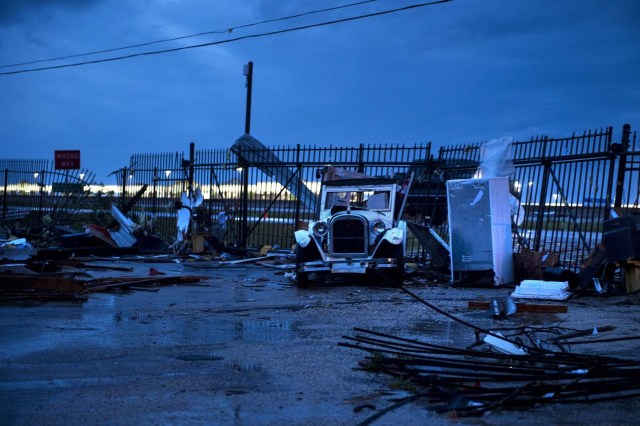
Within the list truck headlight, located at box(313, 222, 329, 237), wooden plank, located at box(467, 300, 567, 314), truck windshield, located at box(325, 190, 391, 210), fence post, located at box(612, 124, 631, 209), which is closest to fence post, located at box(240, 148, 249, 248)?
truck windshield, located at box(325, 190, 391, 210)

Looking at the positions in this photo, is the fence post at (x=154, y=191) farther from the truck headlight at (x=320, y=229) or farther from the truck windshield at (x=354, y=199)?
the truck headlight at (x=320, y=229)

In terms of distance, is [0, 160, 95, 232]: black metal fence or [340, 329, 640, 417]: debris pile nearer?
[340, 329, 640, 417]: debris pile

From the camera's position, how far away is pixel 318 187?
16.8 metres

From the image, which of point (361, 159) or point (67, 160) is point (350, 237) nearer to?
point (361, 159)

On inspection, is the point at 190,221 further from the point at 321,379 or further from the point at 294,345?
the point at 321,379

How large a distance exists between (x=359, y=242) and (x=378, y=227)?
1.43ft

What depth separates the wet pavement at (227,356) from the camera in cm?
363

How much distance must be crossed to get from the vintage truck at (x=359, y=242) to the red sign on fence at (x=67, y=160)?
10985 mm

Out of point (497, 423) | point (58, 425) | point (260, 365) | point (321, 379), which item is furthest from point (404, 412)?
point (58, 425)

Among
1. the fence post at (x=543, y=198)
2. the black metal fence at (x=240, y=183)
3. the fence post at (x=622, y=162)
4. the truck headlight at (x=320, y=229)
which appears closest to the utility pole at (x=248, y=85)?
the black metal fence at (x=240, y=183)

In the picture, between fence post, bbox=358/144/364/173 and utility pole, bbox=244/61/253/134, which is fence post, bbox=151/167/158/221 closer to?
utility pole, bbox=244/61/253/134

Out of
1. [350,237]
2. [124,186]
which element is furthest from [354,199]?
[124,186]

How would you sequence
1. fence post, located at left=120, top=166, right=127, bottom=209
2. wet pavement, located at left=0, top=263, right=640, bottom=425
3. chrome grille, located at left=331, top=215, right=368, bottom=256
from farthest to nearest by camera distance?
fence post, located at left=120, top=166, right=127, bottom=209 → chrome grille, located at left=331, top=215, right=368, bottom=256 → wet pavement, located at left=0, top=263, right=640, bottom=425

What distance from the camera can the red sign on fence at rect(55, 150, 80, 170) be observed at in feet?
Answer: 65.0
